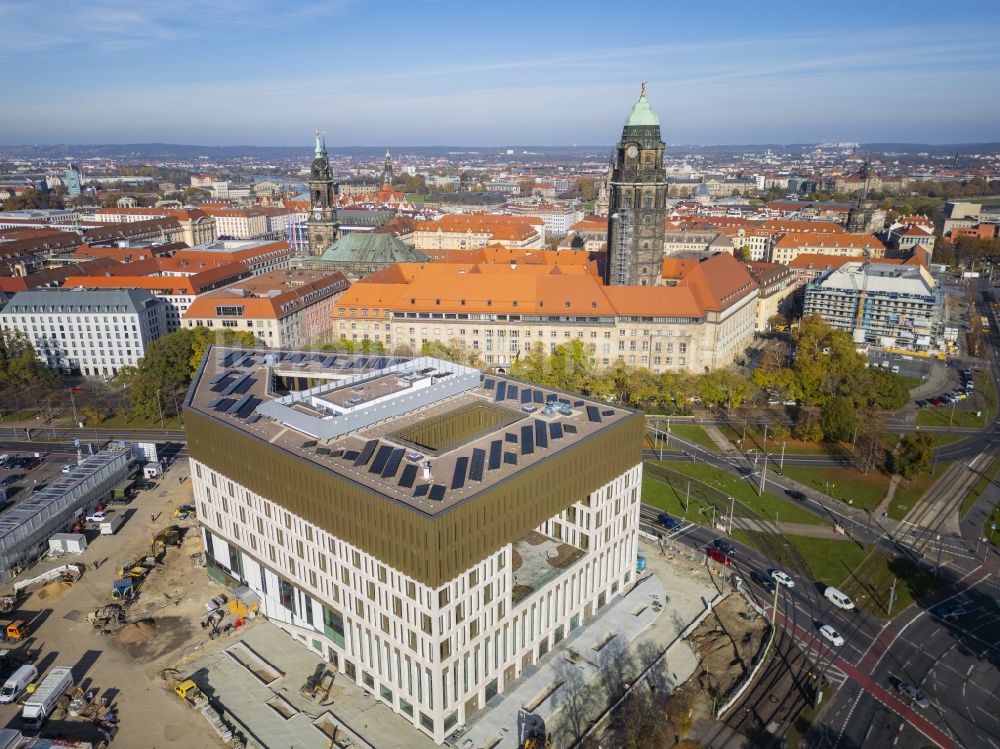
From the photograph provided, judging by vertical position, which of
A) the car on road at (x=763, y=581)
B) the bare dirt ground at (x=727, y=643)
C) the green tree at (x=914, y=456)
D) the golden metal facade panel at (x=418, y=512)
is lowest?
the bare dirt ground at (x=727, y=643)

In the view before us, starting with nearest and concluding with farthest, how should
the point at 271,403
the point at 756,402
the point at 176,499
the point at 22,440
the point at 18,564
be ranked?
the point at 271,403
the point at 18,564
the point at 176,499
the point at 22,440
the point at 756,402

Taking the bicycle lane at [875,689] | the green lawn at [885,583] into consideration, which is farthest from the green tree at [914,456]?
the bicycle lane at [875,689]

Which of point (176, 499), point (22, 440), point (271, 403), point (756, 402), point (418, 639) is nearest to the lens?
point (418, 639)

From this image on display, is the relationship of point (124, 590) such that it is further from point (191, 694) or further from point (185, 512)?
point (191, 694)

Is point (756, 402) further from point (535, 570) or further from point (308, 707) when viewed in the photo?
point (308, 707)

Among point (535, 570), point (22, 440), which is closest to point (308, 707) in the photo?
point (535, 570)

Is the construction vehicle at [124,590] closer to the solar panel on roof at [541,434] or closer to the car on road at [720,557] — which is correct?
the solar panel on roof at [541,434]
